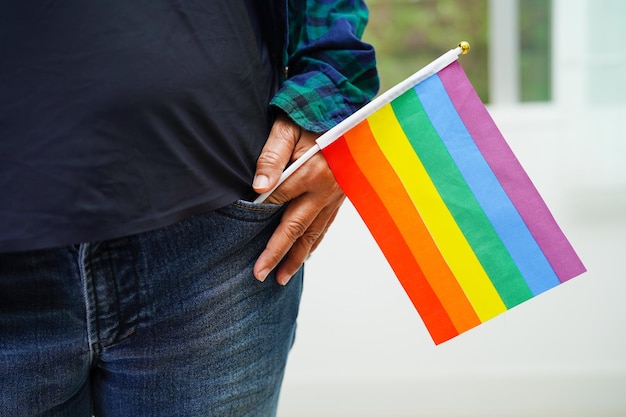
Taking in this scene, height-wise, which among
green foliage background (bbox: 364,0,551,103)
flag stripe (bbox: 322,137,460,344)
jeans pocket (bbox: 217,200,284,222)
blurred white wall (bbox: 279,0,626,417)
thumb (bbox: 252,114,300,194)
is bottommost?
blurred white wall (bbox: 279,0,626,417)

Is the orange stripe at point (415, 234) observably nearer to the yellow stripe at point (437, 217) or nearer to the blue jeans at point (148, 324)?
the yellow stripe at point (437, 217)

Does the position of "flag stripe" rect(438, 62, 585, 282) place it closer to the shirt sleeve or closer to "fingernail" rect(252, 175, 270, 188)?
the shirt sleeve

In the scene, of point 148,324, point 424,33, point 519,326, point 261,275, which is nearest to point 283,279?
point 261,275

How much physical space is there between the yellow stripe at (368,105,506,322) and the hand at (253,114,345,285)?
0.26 feet

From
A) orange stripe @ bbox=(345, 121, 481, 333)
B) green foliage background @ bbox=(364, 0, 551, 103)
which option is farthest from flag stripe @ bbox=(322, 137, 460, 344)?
green foliage background @ bbox=(364, 0, 551, 103)

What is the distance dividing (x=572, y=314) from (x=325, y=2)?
1.68m

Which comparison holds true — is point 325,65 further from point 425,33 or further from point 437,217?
point 425,33

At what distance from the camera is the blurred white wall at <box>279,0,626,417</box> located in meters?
2.12

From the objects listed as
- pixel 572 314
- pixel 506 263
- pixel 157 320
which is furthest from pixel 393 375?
pixel 157 320

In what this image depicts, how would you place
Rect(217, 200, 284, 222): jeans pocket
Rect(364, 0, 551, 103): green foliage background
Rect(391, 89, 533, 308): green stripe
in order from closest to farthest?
Rect(217, 200, 284, 222): jeans pocket < Rect(391, 89, 533, 308): green stripe < Rect(364, 0, 551, 103): green foliage background

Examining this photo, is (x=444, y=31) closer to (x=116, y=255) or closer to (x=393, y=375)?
(x=393, y=375)

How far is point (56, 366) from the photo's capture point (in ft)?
2.09

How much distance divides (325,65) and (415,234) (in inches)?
8.4

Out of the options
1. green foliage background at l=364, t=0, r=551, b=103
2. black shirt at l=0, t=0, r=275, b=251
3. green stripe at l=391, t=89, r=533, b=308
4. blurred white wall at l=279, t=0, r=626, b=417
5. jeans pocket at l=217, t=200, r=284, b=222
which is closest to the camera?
black shirt at l=0, t=0, r=275, b=251
